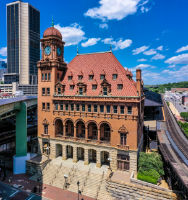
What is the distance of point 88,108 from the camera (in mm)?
39656

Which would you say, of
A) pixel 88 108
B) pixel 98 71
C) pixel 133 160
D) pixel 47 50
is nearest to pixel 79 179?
pixel 133 160

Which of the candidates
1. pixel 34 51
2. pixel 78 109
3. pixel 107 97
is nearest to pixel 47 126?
pixel 78 109

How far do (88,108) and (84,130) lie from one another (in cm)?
757

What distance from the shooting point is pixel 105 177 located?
114ft

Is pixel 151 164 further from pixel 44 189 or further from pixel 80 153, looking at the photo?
pixel 44 189

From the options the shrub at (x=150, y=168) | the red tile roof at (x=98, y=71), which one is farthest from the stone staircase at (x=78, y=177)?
the red tile roof at (x=98, y=71)

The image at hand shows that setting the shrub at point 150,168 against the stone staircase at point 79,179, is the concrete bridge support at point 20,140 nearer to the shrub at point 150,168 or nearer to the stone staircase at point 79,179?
the stone staircase at point 79,179

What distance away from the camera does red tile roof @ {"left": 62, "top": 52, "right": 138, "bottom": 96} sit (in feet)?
123

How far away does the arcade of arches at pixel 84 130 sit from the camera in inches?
1572

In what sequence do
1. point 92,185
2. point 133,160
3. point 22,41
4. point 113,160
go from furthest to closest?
point 22,41 → point 113,160 → point 133,160 → point 92,185

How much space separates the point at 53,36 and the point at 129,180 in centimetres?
4070

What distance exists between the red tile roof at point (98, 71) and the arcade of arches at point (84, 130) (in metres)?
8.32

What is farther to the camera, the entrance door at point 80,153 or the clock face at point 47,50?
the clock face at point 47,50

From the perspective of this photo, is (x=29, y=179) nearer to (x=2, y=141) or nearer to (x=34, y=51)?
(x=2, y=141)
